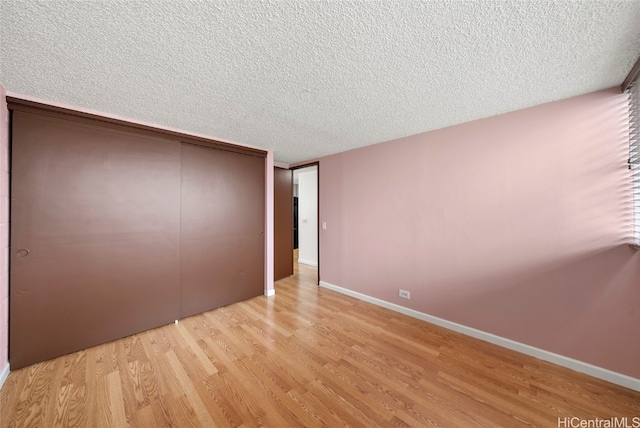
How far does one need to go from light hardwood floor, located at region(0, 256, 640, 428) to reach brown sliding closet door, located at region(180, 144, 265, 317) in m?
0.57

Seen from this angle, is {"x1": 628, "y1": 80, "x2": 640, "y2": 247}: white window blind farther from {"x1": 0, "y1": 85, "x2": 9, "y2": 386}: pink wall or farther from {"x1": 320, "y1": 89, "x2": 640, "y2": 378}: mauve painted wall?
{"x1": 0, "y1": 85, "x2": 9, "y2": 386}: pink wall

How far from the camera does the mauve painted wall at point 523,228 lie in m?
1.77

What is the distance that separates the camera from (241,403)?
1548 mm

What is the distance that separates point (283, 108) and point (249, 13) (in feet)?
3.35

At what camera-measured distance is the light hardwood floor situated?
1.44m

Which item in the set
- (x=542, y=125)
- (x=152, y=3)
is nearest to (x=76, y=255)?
(x=152, y=3)

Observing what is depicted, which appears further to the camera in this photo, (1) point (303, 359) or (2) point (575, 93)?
(1) point (303, 359)

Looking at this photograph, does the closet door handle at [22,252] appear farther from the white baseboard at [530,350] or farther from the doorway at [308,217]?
the doorway at [308,217]

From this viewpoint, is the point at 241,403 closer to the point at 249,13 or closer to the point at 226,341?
the point at 226,341

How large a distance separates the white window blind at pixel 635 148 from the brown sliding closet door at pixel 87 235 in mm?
4292

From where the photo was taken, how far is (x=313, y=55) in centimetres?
141

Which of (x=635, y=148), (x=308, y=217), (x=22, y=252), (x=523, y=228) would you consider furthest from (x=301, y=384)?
(x=308, y=217)

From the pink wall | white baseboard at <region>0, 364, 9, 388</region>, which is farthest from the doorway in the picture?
white baseboard at <region>0, 364, 9, 388</region>

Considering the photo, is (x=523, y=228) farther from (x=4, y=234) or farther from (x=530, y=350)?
(x=4, y=234)
